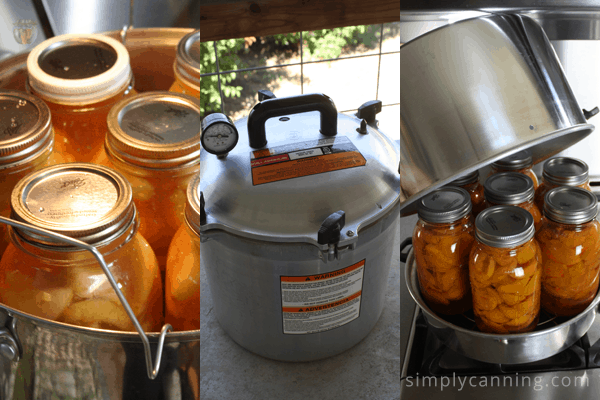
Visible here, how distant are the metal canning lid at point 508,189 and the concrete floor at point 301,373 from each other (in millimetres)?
229

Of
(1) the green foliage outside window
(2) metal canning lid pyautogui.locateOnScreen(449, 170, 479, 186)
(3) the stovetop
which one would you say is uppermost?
(2) metal canning lid pyautogui.locateOnScreen(449, 170, 479, 186)

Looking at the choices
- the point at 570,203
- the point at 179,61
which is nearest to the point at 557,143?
the point at 570,203

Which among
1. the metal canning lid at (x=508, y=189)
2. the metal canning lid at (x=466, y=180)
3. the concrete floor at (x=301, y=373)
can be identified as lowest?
the concrete floor at (x=301, y=373)

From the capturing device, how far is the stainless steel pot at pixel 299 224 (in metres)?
0.44

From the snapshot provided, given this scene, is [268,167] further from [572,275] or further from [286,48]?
[286,48]

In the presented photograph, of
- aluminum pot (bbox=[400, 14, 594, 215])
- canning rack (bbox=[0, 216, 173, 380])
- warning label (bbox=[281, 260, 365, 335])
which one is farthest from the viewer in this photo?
warning label (bbox=[281, 260, 365, 335])

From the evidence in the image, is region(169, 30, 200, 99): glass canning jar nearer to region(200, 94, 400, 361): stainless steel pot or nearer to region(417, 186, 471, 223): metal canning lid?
region(200, 94, 400, 361): stainless steel pot

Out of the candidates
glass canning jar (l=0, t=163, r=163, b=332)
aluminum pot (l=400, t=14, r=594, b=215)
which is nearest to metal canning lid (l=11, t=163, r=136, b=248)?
glass canning jar (l=0, t=163, r=163, b=332)

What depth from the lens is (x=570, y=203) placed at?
446 mm

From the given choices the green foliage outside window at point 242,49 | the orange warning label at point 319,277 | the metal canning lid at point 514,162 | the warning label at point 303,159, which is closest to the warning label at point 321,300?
the orange warning label at point 319,277

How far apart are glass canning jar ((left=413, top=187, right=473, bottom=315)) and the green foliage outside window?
53cm

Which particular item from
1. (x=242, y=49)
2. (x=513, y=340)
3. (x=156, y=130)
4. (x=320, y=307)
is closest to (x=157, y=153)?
(x=156, y=130)

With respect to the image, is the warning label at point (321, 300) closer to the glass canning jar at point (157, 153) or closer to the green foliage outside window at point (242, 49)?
the glass canning jar at point (157, 153)

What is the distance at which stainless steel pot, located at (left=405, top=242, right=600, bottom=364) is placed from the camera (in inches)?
17.3
